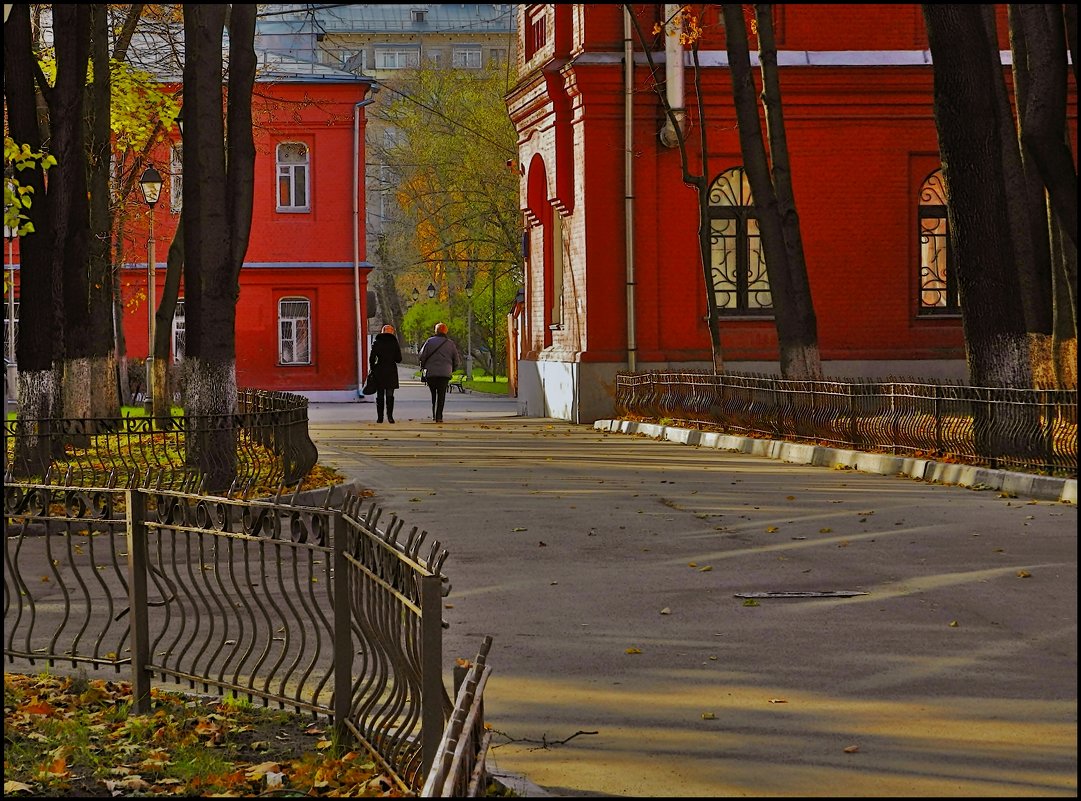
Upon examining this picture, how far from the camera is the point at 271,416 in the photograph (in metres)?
16.2

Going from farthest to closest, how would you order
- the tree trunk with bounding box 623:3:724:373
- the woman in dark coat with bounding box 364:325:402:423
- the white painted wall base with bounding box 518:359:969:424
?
the woman in dark coat with bounding box 364:325:402:423, the white painted wall base with bounding box 518:359:969:424, the tree trunk with bounding box 623:3:724:373

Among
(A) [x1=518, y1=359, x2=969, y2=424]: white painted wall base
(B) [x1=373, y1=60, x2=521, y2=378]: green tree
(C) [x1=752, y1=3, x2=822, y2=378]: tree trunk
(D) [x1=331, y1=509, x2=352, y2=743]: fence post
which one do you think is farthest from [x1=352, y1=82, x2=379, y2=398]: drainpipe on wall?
(D) [x1=331, y1=509, x2=352, y2=743]: fence post

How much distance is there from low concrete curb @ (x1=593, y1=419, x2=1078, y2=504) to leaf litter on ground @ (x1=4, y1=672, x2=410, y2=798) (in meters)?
7.56

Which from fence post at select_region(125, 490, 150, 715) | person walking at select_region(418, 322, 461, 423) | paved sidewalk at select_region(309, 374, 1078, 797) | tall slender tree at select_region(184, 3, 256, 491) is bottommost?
paved sidewalk at select_region(309, 374, 1078, 797)

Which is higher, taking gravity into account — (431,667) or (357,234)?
(357,234)

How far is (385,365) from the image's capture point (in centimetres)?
3256

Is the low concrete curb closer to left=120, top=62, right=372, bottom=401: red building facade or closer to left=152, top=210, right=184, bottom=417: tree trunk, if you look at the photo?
left=152, top=210, right=184, bottom=417: tree trunk

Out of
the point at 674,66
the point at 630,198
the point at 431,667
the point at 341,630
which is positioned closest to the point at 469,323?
the point at 630,198

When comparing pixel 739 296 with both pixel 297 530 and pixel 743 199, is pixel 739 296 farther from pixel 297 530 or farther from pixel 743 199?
pixel 297 530

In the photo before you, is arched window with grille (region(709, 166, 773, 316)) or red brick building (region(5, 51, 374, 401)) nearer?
arched window with grille (region(709, 166, 773, 316))

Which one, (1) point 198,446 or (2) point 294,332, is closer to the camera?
(1) point 198,446

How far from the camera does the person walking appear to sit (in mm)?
32031

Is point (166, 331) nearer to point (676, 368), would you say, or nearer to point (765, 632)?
point (676, 368)

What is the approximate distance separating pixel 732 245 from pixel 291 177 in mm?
20091
